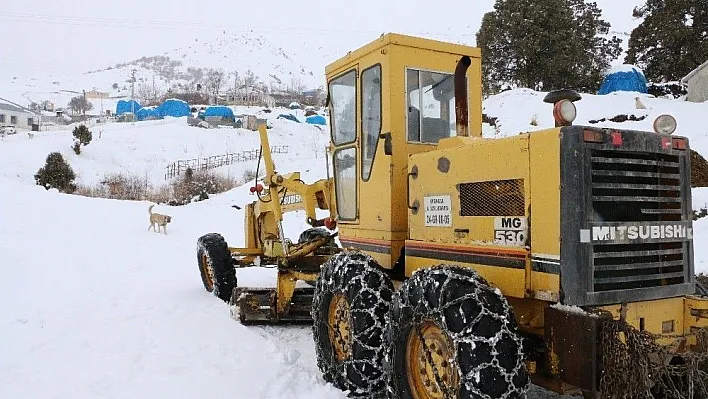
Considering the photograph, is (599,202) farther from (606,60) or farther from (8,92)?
(8,92)

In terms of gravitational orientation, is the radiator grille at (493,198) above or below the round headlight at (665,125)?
below

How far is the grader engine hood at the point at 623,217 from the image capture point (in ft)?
11.3

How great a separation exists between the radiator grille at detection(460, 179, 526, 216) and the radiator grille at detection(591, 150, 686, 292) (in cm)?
47

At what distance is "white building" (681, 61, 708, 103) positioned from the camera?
79.9ft

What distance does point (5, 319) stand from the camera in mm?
7102

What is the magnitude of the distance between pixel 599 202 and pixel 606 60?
31299 millimetres

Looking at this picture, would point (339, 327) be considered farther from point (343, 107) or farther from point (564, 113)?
point (564, 113)

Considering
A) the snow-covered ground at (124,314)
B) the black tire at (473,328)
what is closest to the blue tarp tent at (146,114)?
the snow-covered ground at (124,314)

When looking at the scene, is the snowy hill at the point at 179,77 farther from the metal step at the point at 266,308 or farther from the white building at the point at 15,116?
the metal step at the point at 266,308

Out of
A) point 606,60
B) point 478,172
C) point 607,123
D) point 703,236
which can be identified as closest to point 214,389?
point 478,172

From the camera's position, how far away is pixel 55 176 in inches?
1065

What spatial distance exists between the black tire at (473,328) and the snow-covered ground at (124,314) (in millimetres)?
1635

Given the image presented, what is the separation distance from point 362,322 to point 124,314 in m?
4.28

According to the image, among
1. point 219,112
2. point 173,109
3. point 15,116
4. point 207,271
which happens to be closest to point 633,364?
point 207,271
